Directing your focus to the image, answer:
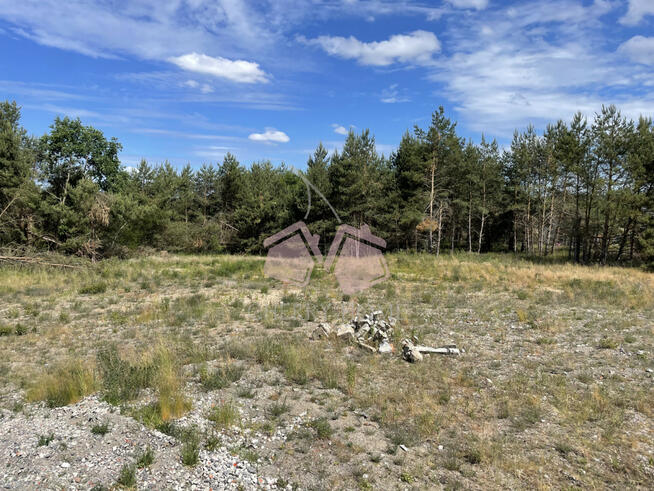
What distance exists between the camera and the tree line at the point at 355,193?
24.0m

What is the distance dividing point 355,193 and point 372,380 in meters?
22.4

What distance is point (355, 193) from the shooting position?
93.2 ft

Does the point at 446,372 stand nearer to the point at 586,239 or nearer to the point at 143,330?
the point at 143,330

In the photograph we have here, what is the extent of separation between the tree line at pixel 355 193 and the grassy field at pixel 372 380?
40.3 feet

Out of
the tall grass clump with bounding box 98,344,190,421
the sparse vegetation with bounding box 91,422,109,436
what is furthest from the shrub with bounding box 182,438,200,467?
the sparse vegetation with bounding box 91,422,109,436

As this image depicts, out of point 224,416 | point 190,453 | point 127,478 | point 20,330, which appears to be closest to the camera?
point 127,478

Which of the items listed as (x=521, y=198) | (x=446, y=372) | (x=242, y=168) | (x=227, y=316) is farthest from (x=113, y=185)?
(x=521, y=198)

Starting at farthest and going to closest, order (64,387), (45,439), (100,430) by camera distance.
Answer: (64,387), (100,430), (45,439)

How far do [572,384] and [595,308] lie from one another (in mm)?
7819

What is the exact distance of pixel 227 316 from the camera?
1166 cm

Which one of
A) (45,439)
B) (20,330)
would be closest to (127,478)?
(45,439)

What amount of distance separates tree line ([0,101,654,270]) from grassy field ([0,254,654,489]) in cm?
1229

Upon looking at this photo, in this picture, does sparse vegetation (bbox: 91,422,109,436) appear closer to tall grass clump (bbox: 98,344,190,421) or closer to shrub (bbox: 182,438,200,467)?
tall grass clump (bbox: 98,344,190,421)

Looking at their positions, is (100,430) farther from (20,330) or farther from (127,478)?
(20,330)
